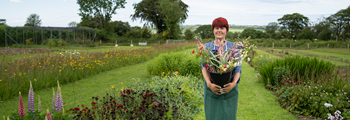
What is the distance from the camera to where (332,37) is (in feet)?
166

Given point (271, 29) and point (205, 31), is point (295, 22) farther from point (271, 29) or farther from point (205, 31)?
point (205, 31)

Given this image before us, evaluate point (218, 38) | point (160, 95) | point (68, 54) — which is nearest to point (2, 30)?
point (68, 54)

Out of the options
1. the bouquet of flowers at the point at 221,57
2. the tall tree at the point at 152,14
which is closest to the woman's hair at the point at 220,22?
the bouquet of flowers at the point at 221,57

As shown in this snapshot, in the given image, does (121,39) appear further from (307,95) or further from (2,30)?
(307,95)

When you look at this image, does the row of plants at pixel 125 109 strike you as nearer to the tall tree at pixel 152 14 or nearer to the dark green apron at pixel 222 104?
the dark green apron at pixel 222 104

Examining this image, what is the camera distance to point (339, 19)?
1972 inches

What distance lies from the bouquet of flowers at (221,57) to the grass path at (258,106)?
2410mm

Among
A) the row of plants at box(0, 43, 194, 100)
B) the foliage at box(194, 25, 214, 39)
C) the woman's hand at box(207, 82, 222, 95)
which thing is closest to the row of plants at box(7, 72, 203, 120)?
the woman's hand at box(207, 82, 222, 95)

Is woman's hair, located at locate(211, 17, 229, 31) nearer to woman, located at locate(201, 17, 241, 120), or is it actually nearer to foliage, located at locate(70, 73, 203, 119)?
woman, located at locate(201, 17, 241, 120)

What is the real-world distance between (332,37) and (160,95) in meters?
60.8

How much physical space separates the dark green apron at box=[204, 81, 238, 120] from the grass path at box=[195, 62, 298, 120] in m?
1.93

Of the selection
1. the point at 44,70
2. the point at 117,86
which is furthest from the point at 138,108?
the point at 44,70

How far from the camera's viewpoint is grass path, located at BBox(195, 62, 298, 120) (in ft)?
14.6

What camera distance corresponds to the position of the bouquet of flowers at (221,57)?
2104 millimetres
